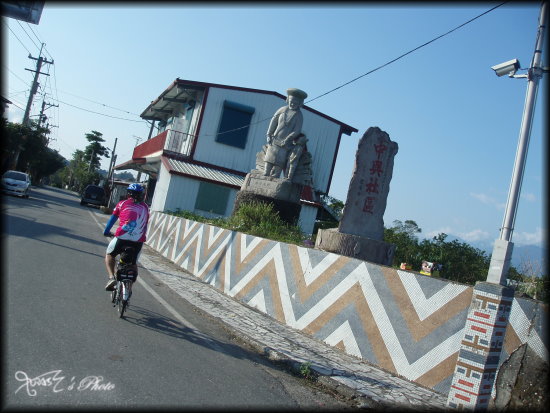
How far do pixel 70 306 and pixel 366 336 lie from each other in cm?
419

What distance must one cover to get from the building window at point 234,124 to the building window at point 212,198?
352cm

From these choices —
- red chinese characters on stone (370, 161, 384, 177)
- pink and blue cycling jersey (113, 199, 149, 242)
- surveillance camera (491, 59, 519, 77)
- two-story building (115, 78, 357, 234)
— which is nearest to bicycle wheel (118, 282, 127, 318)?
pink and blue cycling jersey (113, 199, 149, 242)

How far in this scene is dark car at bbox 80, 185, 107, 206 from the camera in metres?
39.6

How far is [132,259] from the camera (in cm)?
683

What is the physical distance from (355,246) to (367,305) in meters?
2.28

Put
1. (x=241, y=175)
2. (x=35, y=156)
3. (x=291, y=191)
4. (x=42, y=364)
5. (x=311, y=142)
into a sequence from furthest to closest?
(x=35, y=156), (x=311, y=142), (x=241, y=175), (x=291, y=191), (x=42, y=364)

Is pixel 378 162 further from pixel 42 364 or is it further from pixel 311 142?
pixel 311 142

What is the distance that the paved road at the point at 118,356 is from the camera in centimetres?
390

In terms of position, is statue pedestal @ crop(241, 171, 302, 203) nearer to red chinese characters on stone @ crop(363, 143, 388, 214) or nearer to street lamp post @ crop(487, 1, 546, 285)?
red chinese characters on stone @ crop(363, 143, 388, 214)

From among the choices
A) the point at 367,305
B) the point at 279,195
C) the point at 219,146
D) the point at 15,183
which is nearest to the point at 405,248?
the point at 279,195

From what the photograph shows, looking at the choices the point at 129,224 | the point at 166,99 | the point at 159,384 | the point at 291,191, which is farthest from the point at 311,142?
the point at 159,384

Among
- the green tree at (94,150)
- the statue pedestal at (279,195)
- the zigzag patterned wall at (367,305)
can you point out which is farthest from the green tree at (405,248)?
the green tree at (94,150)

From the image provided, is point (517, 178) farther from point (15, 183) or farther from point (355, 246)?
point (15, 183)

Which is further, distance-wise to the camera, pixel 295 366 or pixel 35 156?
pixel 35 156
